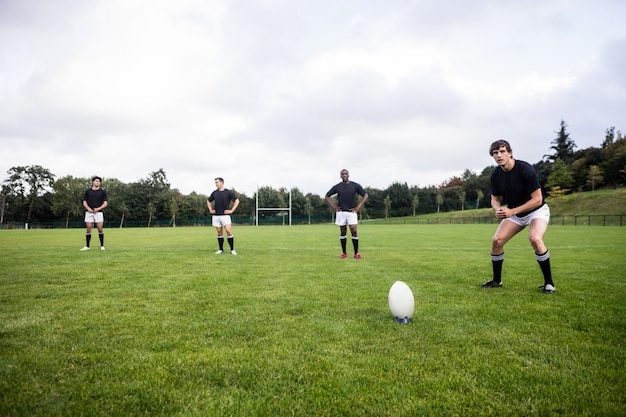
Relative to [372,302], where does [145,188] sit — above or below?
above

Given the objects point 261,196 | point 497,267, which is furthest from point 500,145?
point 261,196

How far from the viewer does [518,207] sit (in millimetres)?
6082

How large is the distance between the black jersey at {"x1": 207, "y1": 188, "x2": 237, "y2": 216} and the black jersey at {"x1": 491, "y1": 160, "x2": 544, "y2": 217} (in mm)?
8242

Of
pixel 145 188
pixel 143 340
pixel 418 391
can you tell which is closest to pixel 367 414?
pixel 418 391

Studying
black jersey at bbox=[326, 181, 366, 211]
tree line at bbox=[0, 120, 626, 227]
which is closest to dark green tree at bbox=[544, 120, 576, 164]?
tree line at bbox=[0, 120, 626, 227]

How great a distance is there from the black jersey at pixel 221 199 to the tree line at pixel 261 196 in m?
52.2

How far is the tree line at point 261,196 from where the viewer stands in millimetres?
70625

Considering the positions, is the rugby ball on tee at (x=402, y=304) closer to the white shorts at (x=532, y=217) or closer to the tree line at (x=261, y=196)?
the white shorts at (x=532, y=217)

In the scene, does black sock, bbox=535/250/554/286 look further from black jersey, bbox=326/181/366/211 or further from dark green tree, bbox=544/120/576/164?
dark green tree, bbox=544/120/576/164

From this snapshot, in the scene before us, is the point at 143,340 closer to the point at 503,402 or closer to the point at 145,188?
the point at 503,402

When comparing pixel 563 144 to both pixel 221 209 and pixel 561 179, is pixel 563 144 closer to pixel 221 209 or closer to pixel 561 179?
pixel 561 179

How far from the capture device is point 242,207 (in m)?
82.8

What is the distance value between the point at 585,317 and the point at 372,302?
8.36 feet

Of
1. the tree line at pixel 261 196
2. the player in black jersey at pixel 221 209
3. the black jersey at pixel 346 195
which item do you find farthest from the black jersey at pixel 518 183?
the tree line at pixel 261 196
